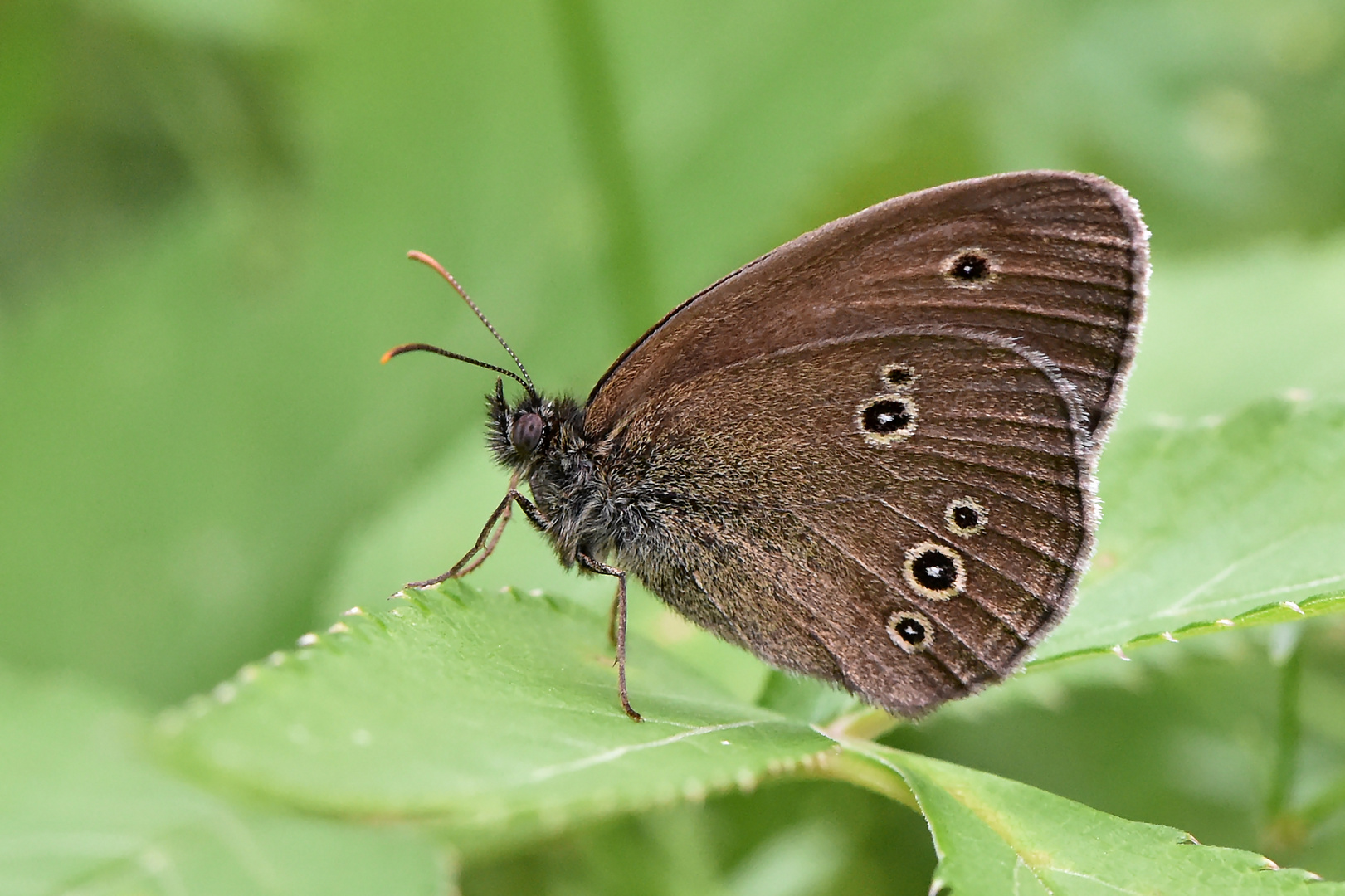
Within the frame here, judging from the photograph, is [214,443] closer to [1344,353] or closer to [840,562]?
[840,562]

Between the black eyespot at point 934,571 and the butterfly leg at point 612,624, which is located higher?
the black eyespot at point 934,571

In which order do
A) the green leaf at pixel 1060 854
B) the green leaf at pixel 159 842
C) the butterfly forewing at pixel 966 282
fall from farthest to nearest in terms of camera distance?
the butterfly forewing at pixel 966 282 → the green leaf at pixel 1060 854 → the green leaf at pixel 159 842

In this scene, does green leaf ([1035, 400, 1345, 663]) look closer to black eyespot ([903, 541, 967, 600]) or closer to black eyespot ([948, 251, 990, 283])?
black eyespot ([903, 541, 967, 600])

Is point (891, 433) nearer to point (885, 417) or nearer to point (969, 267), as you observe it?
point (885, 417)

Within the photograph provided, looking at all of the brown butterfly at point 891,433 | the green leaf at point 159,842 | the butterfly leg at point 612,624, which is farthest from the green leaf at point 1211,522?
the green leaf at point 159,842

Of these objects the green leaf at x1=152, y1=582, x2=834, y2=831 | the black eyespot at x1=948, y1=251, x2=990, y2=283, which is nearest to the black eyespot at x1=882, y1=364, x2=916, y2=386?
the black eyespot at x1=948, y1=251, x2=990, y2=283

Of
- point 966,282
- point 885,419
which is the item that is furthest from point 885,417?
point 966,282

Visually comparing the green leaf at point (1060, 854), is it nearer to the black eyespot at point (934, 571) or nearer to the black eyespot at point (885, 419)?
the black eyespot at point (934, 571)
